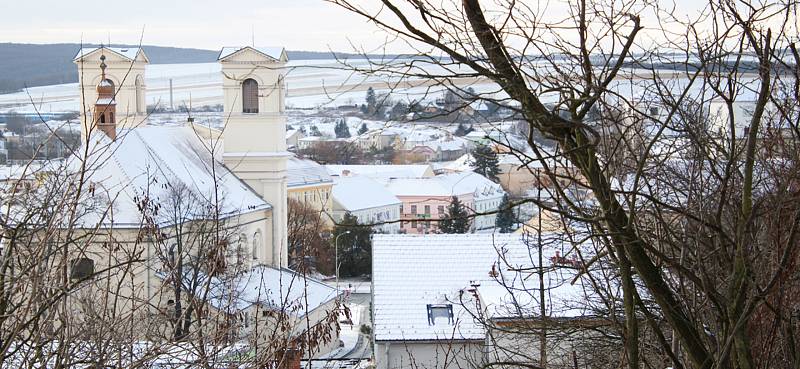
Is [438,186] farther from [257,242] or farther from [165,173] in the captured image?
[165,173]

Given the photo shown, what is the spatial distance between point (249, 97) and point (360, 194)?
33652 mm

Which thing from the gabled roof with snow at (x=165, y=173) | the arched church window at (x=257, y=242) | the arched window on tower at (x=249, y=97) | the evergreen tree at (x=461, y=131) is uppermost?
the arched window on tower at (x=249, y=97)

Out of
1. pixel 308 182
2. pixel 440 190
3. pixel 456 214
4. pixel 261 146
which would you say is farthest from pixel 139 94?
pixel 456 214

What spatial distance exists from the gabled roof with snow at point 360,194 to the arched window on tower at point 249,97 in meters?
29.1

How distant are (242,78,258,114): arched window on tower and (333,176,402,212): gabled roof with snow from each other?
29065mm

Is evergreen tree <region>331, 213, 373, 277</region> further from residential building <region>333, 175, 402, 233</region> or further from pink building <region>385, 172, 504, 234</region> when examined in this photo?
residential building <region>333, 175, 402, 233</region>

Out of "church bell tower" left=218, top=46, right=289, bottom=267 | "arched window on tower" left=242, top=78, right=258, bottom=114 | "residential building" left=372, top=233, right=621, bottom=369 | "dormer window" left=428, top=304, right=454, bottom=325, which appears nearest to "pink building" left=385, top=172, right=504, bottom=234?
"church bell tower" left=218, top=46, right=289, bottom=267

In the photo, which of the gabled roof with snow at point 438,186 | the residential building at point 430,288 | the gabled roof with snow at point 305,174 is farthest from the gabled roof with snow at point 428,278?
the gabled roof with snow at point 438,186

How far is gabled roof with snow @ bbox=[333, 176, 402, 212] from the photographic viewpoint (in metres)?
67.9

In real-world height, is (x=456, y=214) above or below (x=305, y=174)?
below

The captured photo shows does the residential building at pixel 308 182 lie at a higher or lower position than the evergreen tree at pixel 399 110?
higher

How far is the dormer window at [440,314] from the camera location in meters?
18.1

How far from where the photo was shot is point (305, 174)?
2542 inches

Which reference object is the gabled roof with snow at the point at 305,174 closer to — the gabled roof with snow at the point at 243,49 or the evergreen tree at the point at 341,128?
the gabled roof with snow at the point at 243,49
